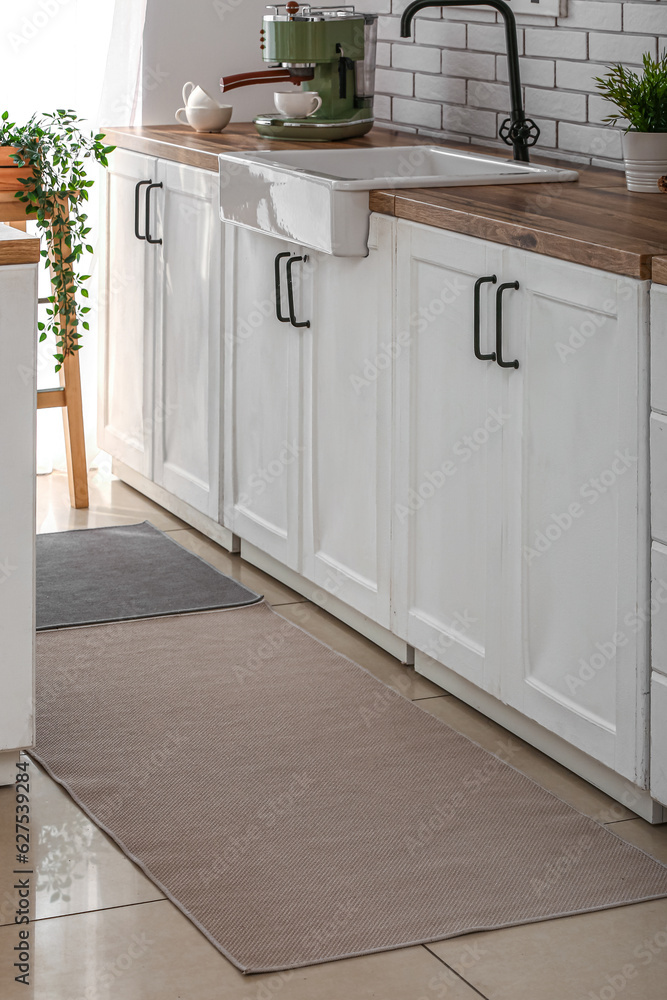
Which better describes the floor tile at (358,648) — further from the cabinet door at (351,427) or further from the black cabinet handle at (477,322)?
the black cabinet handle at (477,322)

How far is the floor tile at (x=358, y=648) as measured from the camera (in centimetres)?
295

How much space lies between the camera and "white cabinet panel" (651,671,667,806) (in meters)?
2.19

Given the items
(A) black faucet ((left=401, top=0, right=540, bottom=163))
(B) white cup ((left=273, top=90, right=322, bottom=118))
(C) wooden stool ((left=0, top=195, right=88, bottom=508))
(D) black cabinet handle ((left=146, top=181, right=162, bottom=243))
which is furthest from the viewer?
(C) wooden stool ((left=0, top=195, right=88, bottom=508))

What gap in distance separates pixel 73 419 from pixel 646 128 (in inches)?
82.4

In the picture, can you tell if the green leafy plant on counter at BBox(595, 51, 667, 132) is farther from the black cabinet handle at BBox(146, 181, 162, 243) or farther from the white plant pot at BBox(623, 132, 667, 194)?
the black cabinet handle at BBox(146, 181, 162, 243)

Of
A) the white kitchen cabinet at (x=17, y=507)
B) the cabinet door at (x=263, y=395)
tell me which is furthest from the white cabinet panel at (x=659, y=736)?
the cabinet door at (x=263, y=395)

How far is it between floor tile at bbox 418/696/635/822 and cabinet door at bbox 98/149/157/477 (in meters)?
1.62

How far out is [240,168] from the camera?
3.24 metres

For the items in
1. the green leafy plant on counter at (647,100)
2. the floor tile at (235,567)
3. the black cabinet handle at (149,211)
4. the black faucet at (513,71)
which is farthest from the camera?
the black cabinet handle at (149,211)

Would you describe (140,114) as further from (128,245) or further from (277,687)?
(277,687)

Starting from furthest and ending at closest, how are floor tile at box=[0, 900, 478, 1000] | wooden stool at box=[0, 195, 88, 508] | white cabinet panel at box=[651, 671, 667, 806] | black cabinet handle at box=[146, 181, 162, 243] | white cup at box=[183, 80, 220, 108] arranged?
wooden stool at box=[0, 195, 88, 508]
white cup at box=[183, 80, 220, 108]
black cabinet handle at box=[146, 181, 162, 243]
white cabinet panel at box=[651, 671, 667, 806]
floor tile at box=[0, 900, 478, 1000]

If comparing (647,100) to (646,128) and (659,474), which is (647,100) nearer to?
(646,128)

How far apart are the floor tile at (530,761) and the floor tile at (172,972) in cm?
55

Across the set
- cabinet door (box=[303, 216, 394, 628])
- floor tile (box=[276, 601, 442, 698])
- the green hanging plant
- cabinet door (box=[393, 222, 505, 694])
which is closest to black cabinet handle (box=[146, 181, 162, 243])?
the green hanging plant
